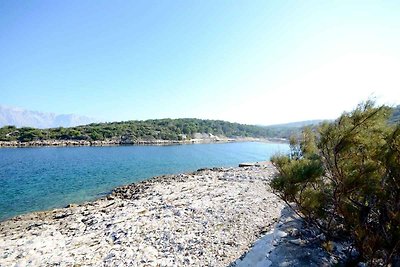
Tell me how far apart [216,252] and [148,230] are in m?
4.59

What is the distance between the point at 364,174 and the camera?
20.5 feet

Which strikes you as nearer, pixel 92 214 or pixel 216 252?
pixel 216 252

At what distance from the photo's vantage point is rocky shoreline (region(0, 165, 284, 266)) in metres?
11.3

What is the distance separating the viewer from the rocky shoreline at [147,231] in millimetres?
11273

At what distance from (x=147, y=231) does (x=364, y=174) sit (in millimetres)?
11137

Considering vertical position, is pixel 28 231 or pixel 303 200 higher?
pixel 303 200

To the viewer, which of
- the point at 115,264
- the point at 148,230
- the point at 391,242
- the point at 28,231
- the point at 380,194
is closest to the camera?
the point at 391,242

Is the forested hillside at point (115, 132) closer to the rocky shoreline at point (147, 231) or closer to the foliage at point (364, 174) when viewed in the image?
the rocky shoreline at point (147, 231)

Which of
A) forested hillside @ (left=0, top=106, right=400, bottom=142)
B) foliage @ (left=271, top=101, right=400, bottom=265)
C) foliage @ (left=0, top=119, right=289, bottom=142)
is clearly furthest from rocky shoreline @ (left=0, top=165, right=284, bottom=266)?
foliage @ (left=0, top=119, right=289, bottom=142)

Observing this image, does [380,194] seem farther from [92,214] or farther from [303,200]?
[92,214]

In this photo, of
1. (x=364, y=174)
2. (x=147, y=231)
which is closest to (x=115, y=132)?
(x=147, y=231)

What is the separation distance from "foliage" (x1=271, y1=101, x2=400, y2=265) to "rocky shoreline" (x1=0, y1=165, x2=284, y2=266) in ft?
8.95

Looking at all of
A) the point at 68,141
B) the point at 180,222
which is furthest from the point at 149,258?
the point at 68,141

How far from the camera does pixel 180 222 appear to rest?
48.5 ft
